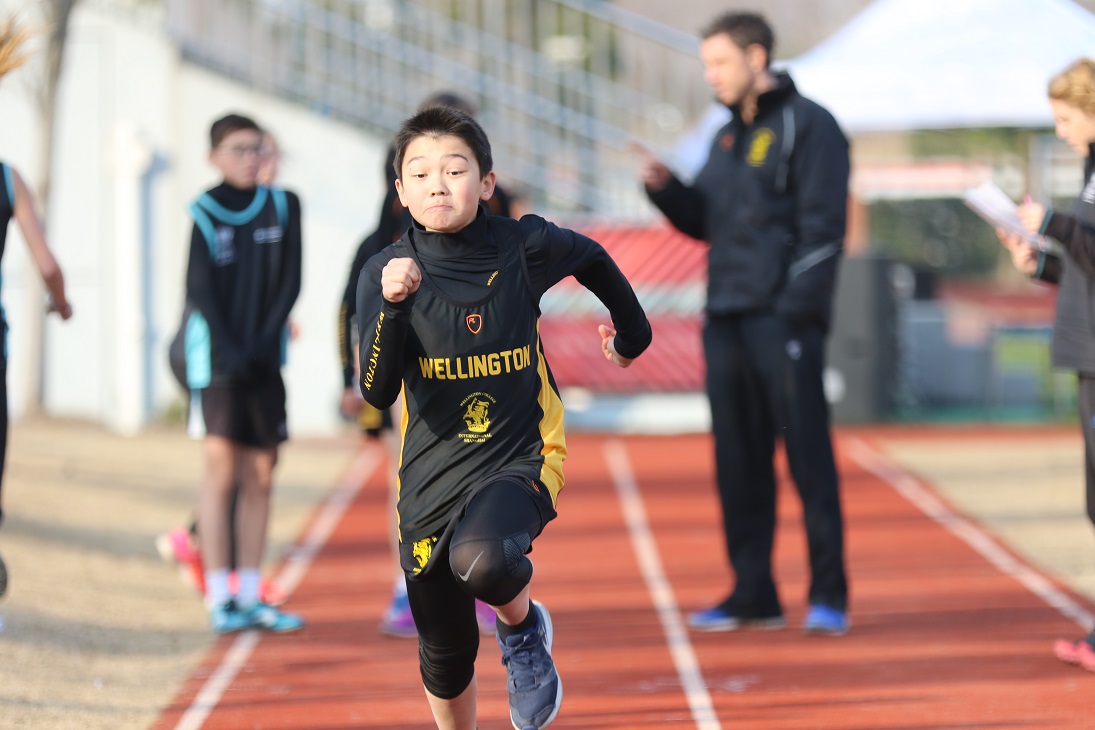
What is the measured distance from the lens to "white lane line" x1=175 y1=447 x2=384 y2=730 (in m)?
6.17

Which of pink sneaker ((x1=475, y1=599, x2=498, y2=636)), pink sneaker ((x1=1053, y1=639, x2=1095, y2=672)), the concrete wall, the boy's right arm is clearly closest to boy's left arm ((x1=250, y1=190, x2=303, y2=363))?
pink sneaker ((x1=475, y1=599, x2=498, y2=636))

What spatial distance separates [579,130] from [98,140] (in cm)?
560

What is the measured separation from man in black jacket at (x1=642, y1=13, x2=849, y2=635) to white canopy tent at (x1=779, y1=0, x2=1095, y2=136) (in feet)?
22.3

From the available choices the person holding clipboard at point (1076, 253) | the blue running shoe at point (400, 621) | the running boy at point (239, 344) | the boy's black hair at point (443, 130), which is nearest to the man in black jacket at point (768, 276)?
the person holding clipboard at point (1076, 253)

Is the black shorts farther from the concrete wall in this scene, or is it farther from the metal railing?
the metal railing

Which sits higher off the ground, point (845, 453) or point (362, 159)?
point (362, 159)

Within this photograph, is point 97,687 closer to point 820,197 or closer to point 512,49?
point 820,197

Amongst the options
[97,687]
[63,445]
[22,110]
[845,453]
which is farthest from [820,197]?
[22,110]

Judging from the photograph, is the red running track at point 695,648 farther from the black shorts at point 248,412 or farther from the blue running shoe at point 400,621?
the black shorts at point 248,412

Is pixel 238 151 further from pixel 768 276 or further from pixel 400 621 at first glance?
pixel 768 276

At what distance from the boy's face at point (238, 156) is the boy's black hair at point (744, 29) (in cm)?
207

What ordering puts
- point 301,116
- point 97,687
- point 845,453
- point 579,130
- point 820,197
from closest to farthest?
1. point 97,687
2. point 820,197
3. point 845,453
4. point 301,116
5. point 579,130

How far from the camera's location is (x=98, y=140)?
1686cm

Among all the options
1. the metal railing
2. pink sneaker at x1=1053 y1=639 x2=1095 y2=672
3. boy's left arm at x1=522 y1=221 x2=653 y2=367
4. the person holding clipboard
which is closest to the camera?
boy's left arm at x1=522 y1=221 x2=653 y2=367
